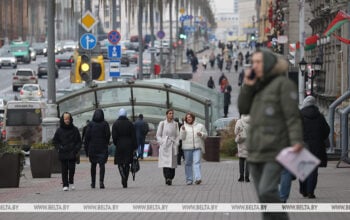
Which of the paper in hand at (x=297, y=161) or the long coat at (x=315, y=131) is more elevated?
the paper in hand at (x=297, y=161)

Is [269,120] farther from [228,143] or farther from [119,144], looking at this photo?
[228,143]

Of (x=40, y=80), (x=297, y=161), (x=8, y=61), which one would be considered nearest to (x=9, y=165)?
(x=297, y=161)

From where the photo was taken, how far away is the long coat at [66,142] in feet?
72.1

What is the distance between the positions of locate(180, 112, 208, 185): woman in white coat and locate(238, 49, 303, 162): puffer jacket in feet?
43.0

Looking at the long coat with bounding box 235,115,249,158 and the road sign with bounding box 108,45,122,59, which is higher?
Result: the road sign with bounding box 108,45,122,59

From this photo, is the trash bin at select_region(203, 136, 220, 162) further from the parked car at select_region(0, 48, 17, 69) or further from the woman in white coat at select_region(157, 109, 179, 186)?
the parked car at select_region(0, 48, 17, 69)

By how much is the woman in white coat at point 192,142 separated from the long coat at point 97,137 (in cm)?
173

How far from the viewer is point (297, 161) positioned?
9461 millimetres

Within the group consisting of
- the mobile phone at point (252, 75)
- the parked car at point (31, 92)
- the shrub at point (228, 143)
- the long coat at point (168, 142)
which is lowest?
the parked car at point (31, 92)

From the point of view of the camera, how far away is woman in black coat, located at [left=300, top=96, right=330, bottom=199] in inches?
706

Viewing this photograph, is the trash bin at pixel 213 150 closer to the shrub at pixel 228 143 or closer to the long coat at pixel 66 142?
the shrub at pixel 228 143

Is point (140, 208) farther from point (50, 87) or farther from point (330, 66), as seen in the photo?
point (330, 66)

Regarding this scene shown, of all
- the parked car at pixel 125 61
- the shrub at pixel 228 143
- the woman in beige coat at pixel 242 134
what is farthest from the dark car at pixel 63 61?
A: the woman in beige coat at pixel 242 134

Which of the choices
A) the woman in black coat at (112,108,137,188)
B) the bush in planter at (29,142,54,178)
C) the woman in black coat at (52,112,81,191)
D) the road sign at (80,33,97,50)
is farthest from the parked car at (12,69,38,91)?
the woman in black coat at (52,112,81,191)
